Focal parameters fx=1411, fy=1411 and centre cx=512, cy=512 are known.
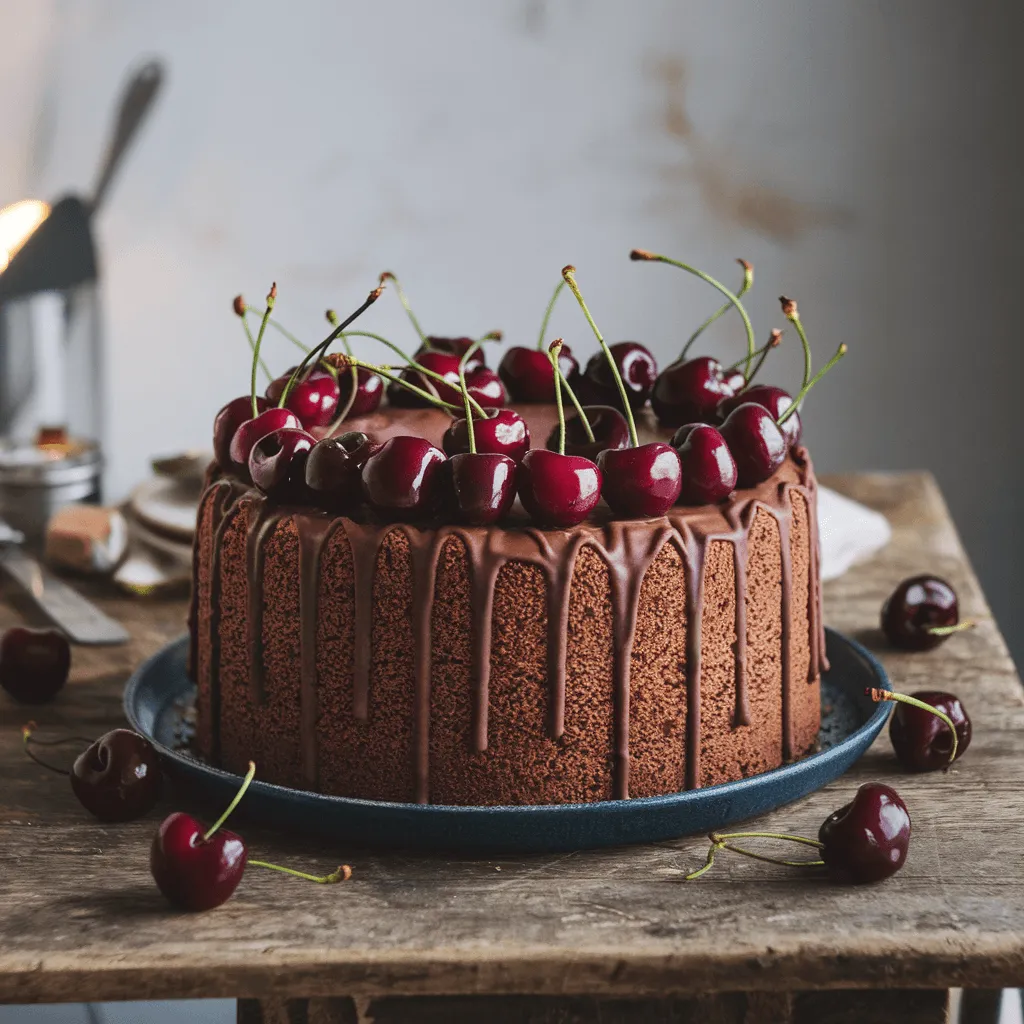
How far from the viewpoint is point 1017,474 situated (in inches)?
115

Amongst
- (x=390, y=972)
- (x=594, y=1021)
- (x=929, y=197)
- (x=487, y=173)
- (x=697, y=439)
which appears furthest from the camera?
(x=487, y=173)

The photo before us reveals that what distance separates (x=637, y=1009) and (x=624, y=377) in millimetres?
622

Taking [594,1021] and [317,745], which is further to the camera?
[317,745]

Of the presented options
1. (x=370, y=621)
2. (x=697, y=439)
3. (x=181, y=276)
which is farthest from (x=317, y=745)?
(x=181, y=276)

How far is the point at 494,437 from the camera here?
1.16 metres

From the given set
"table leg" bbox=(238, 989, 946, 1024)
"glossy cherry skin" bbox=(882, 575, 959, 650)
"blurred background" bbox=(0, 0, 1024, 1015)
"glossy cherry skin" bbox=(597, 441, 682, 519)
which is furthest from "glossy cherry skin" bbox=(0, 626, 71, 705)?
"blurred background" bbox=(0, 0, 1024, 1015)

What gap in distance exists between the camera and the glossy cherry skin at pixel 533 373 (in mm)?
1451

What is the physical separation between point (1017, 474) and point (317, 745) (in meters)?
2.15

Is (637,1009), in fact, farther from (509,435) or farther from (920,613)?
(920,613)

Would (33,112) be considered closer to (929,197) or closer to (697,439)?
(929,197)

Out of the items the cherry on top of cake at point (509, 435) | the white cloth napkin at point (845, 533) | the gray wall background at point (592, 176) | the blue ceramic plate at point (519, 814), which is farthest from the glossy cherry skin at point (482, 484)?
the gray wall background at point (592, 176)

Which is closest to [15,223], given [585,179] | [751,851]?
[751,851]

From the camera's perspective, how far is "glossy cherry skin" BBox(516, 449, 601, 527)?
107 cm

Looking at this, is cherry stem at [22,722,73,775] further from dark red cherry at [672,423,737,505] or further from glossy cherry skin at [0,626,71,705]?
dark red cherry at [672,423,737,505]
